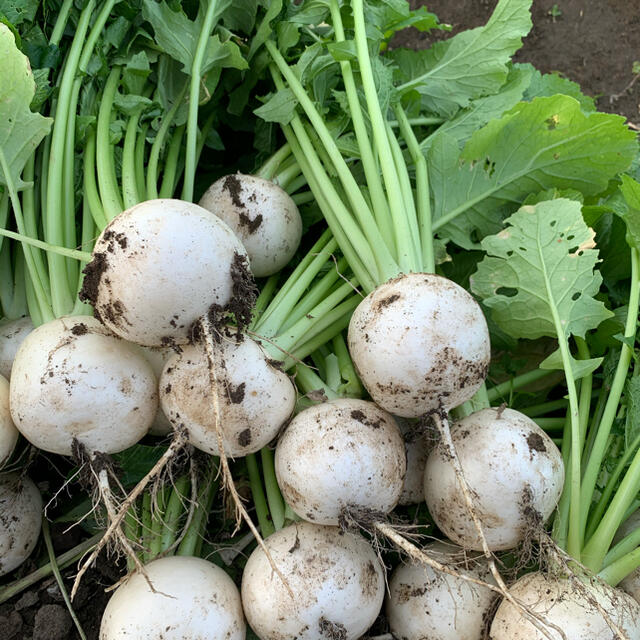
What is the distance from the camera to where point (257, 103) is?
299cm

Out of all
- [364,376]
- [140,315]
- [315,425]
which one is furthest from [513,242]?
[140,315]

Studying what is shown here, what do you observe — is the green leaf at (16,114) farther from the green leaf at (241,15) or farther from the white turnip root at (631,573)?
the white turnip root at (631,573)

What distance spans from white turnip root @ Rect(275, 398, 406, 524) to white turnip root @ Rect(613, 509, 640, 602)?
Result: 0.85 m

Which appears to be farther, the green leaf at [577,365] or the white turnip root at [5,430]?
the green leaf at [577,365]

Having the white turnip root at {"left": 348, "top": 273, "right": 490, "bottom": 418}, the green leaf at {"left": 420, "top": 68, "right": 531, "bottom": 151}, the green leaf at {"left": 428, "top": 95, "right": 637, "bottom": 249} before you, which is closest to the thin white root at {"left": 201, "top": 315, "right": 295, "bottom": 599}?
the white turnip root at {"left": 348, "top": 273, "right": 490, "bottom": 418}

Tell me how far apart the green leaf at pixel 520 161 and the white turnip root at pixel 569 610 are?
1261 mm

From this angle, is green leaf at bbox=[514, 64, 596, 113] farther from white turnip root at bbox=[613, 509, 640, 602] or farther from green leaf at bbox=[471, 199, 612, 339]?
white turnip root at bbox=[613, 509, 640, 602]

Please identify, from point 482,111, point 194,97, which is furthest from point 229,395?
point 482,111

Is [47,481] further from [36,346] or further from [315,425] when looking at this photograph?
[315,425]

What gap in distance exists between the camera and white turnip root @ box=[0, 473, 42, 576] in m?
2.26

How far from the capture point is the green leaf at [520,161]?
2.28 metres

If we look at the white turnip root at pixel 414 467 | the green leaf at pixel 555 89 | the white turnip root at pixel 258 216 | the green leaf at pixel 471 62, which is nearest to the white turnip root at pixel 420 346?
the white turnip root at pixel 414 467

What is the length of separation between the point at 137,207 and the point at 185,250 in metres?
0.22

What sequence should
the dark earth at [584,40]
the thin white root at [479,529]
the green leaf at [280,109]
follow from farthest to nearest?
the dark earth at [584,40], the green leaf at [280,109], the thin white root at [479,529]
